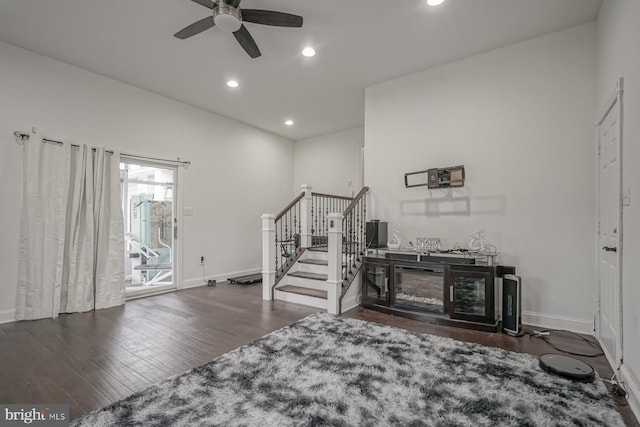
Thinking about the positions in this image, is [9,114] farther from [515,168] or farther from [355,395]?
[515,168]

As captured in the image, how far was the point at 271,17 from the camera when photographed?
2910 millimetres

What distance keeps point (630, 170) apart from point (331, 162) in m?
5.66

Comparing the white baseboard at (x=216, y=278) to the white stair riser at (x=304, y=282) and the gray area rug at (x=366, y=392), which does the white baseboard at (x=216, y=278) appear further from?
the gray area rug at (x=366, y=392)

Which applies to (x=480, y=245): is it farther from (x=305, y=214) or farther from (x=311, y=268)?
(x=305, y=214)

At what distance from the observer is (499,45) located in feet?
12.5

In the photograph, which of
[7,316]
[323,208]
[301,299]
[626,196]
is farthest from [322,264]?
[7,316]

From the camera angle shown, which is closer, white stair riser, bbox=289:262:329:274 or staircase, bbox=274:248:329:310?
staircase, bbox=274:248:329:310

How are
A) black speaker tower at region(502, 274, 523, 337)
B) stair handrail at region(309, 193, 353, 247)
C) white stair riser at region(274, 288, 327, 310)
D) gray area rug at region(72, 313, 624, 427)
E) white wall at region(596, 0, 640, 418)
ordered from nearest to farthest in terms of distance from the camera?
gray area rug at region(72, 313, 624, 427), white wall at region(596, 0, 640, 418), black speaker tower at region(502, 274, 523, 337), white stair riser at region(274, 288, 327, 310), stair handrail at region(309, 193, 353, 247)

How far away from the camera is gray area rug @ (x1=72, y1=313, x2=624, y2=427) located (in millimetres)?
1815

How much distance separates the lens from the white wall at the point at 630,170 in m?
2.02

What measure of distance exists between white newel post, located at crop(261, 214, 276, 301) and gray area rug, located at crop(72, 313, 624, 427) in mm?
1881

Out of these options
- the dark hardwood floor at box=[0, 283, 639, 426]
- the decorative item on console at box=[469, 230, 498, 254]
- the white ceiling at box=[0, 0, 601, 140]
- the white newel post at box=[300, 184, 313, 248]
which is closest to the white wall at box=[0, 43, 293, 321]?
the white ceiling at box=[0, 0, 601, 140]

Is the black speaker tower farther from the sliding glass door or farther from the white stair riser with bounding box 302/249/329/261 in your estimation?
the sliding glass door

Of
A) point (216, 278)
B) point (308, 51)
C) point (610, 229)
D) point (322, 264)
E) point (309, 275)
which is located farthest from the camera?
point (216, 278)
